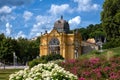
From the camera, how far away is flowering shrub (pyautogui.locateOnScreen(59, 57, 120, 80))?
15620mm

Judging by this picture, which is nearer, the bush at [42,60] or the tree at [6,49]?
the bush at [42,60]

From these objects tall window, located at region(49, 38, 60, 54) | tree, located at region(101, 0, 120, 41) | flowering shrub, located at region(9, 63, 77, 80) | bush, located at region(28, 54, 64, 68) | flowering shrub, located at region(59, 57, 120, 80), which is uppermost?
tree, located at region(101, 0, 120, 41)

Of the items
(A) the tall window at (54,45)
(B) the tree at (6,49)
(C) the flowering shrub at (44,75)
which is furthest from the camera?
(A) the tall window at (54,45)

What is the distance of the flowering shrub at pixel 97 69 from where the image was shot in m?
15.6

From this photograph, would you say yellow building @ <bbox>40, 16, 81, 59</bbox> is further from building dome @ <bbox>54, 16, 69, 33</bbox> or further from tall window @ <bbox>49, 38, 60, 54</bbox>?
building dome @ <bbox>54, 16, 69, 33</bbox>

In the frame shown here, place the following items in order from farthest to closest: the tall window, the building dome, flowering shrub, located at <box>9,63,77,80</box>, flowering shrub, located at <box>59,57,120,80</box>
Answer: the building dome
the tall window
flowering shrub, located at <box>59,57,120,80</box>
flowering shrub, located at <box>9,63,77,80</box>

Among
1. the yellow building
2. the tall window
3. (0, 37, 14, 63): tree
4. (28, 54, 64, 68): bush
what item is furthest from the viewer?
the tall window

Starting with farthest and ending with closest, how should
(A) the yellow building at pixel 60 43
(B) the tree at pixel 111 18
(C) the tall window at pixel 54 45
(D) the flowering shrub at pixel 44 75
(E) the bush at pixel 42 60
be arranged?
(C) the tall window at pixel 54 45
(A) the yellow building at pixel 60 43
(B) the tree at pixel 111 18
(E) the bush at pixel 42 60
(D) the flowering shrub at pixel 44 75

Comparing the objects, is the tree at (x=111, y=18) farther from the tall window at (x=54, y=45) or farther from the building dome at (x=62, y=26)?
the building dome at (x=62, y=26)

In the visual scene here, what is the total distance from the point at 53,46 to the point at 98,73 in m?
75.5

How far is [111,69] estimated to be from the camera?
53.5 feet

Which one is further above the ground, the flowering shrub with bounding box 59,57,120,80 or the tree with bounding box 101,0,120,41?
the tree with bounding box 101,0,120,41

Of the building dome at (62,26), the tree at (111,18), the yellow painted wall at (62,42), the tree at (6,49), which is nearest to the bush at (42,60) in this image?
the tree at (111,18)

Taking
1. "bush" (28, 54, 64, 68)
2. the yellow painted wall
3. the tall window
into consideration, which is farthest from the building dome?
"bush" (28, 54, 64, 68)
